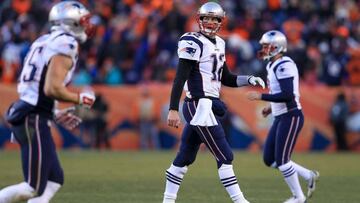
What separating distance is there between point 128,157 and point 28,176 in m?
10.2

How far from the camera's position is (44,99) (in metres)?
6.95

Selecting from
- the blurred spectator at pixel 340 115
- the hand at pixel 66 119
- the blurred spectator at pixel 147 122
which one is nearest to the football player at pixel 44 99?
the hand at pixel 66 119

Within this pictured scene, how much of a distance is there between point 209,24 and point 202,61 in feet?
1.19

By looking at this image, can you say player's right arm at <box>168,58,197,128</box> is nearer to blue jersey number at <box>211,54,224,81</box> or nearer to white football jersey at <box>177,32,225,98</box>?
white football jersey at <box>177,32,225,98</box>

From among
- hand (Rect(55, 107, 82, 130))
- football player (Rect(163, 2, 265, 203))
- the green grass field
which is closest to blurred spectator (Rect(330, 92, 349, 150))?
the green grass field

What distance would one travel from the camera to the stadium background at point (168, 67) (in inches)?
769

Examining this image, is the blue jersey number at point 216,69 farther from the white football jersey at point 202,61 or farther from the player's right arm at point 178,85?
the player's right arm at point 178,85

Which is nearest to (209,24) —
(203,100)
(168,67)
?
(203,100)

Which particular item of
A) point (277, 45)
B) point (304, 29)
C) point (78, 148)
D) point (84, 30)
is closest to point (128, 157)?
point (78, 148)

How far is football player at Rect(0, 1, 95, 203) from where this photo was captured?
6.81 m

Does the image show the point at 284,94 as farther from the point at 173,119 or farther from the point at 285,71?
the point at 173,119

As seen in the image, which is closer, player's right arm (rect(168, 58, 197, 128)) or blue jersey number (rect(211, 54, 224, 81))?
player's right arm (rect(168, 58, 197, 128))

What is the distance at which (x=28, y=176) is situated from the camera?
6852 mm

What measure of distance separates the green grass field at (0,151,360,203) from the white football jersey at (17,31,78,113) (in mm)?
2559
